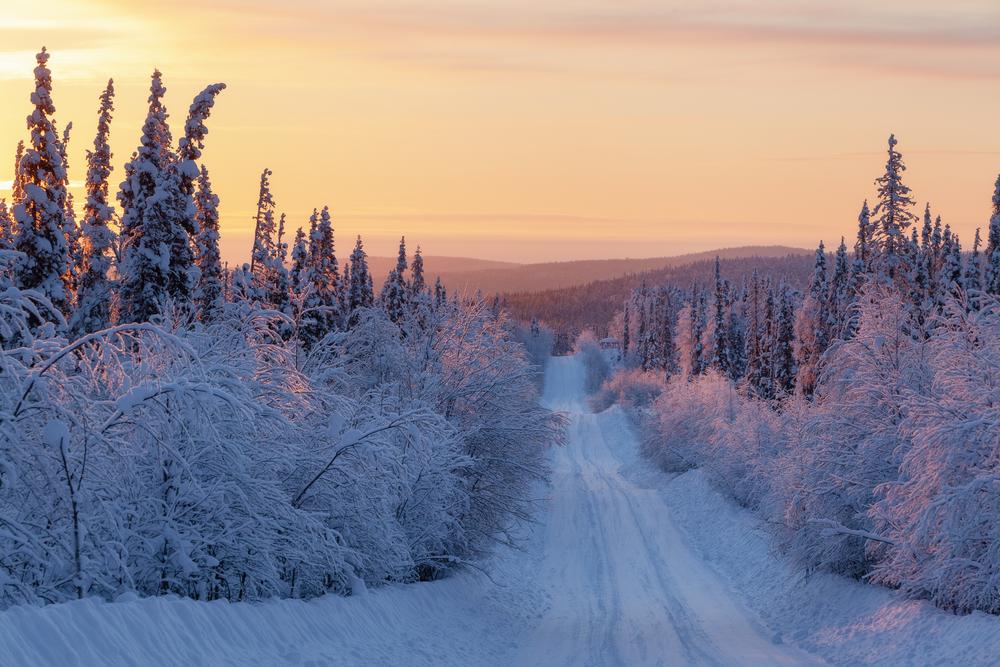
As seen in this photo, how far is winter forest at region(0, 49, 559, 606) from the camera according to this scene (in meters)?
11.1

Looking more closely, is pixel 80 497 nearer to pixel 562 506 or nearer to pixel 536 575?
pixel 536 575

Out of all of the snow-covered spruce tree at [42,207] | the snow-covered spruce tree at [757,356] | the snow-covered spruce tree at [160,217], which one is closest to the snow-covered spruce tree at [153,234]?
the snow-covered spruce tree at [160,217]

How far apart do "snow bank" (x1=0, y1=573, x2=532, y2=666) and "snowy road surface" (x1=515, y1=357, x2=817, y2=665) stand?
223cm

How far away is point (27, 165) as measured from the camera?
32.1 meters

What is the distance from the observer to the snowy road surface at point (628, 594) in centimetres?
2170

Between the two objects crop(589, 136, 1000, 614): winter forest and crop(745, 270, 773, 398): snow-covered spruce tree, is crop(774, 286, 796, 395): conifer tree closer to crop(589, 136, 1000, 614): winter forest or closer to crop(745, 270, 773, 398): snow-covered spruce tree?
crop(745, 270, 773, 398): snow-covered spruce tree

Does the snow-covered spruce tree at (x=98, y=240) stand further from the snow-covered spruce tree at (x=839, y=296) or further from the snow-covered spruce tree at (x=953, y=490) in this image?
the snow-covered spruce tree at (x=839, y=296)

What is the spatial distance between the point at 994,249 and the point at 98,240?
46.3m

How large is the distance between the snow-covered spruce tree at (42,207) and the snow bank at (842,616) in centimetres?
2344

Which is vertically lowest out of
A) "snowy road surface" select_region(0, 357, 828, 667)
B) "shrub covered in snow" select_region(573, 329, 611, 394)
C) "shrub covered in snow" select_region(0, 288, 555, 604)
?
"shrub covered in snow" select_region(573, 329, 611, 394)

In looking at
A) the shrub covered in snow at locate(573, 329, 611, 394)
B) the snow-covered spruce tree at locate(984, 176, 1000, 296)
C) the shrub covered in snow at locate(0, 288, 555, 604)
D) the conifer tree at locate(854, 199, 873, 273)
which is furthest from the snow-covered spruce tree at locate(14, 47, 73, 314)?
the shrub covered in snow at locate(573, 329, 611, 394)

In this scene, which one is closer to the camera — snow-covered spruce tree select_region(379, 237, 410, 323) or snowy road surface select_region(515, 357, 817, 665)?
snowy road surface select_region(515, 357, 817, 665)

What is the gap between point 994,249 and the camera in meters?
55.3

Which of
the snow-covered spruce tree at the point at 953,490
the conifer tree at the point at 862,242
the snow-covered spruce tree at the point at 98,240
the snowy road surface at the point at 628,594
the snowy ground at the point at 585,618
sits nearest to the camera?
the snowy ground at the point at 585,618
